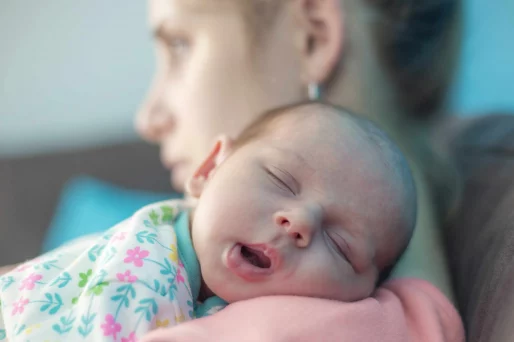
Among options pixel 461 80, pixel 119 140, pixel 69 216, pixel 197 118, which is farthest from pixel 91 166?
pixel 461 80

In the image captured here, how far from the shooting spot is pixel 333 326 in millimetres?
617

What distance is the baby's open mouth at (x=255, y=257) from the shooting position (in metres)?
0.68

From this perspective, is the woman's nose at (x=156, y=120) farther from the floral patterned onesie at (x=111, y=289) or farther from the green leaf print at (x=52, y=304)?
the green leaf print at (x=52, y=304)

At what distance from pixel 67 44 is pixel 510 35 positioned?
1.77 m

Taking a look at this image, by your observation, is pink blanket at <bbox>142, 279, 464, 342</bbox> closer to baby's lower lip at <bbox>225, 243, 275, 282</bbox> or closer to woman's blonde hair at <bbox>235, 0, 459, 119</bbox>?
baby's lower lip at <bbox>225, 243, 275, 282</bbox>

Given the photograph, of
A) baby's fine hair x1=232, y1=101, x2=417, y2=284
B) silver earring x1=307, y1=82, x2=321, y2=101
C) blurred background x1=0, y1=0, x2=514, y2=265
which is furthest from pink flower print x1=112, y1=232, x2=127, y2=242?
blurred background x1=0, y1=0, x2=514, y2=265

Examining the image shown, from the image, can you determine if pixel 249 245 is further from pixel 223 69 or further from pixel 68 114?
pixel 68 114

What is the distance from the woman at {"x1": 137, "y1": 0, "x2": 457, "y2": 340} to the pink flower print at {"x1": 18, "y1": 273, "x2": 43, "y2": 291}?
19.1 inches

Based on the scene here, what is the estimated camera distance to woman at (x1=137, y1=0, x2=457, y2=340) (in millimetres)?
1068

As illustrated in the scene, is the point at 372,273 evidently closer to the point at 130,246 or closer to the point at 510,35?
the point at 130,246

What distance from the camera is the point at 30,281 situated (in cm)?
69

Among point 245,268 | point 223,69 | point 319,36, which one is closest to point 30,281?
point 245,268

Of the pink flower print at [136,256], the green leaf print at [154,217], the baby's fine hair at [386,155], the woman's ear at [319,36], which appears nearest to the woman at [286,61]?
the woman's ear at [319,36]

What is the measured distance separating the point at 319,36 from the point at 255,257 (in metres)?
0.56
